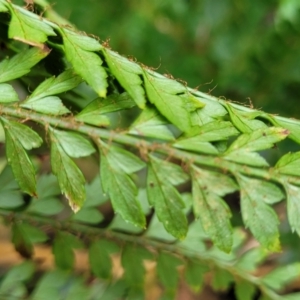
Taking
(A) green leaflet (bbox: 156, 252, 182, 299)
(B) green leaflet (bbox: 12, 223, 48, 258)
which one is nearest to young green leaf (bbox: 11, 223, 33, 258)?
(B) green leaflet (bbox: 12, 223, 48, 258)

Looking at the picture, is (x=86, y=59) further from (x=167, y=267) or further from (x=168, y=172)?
(x=167, y=267)

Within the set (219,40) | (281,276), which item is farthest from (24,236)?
(219,40)

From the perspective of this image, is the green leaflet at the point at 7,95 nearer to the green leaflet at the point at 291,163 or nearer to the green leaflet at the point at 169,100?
the green leaflet at the point at 169,100

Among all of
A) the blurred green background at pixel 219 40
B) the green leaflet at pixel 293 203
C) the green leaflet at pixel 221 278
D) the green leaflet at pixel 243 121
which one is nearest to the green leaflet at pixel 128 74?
the green leaflet at pixel 243 121

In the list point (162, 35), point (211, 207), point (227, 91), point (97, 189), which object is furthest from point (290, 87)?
point (211, 207)

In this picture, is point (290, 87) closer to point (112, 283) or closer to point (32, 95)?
point (112, 283)

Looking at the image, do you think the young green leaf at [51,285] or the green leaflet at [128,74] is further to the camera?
the young green leaf at [51,285]

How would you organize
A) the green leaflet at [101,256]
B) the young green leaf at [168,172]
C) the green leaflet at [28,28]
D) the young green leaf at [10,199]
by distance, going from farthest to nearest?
the green leaflet at [101,256] → the young green leaf at [10,199] → the young green leaf at [168,172] → the green leaflet at [28,28]
